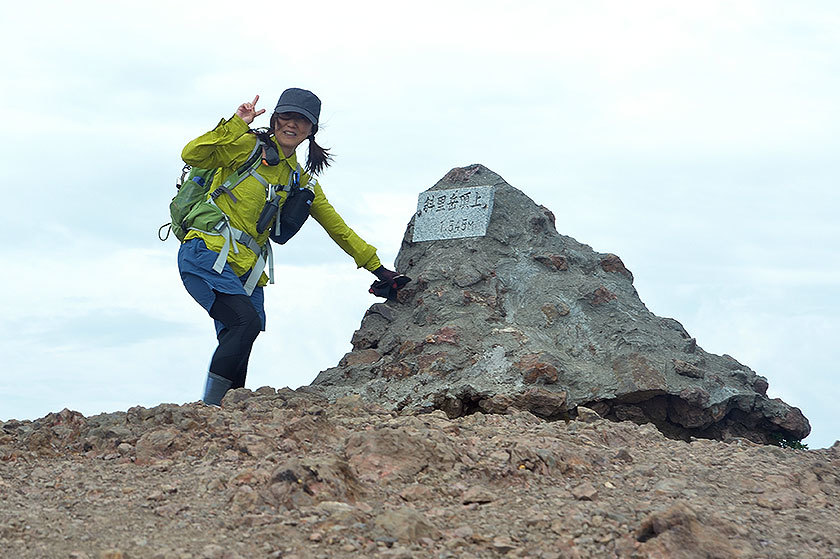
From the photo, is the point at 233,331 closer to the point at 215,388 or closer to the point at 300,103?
the point at 215,388

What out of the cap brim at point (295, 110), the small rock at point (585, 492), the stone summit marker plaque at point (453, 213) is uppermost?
the cap brim at point (295, 110)

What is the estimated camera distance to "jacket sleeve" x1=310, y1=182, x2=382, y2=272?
891 centimetres

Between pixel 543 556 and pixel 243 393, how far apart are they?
151 inches

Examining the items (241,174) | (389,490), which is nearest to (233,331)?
(241,174)

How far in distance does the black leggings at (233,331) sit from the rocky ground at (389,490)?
1138 millimetres

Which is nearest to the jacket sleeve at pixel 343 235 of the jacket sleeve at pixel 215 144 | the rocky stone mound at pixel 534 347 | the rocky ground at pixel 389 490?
the rocky stone mound at pixel 534 347

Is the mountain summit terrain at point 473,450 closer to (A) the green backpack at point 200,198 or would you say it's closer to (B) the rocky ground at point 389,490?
(B) the rocky ground at point 389,490

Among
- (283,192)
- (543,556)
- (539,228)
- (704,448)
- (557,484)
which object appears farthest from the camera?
(539,228)

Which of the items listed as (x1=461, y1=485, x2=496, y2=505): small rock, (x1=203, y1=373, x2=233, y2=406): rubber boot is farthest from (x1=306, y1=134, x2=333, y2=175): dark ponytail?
(x1=461, y1=485, x2=496, y2=505): small rock

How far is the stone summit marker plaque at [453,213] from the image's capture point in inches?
363

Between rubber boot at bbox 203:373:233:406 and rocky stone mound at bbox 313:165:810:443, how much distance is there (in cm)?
97

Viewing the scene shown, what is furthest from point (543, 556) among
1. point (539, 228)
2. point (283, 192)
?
point (539, 228)

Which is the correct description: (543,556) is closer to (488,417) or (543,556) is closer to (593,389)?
(488,417)

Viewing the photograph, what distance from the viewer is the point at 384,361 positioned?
8.44 m
